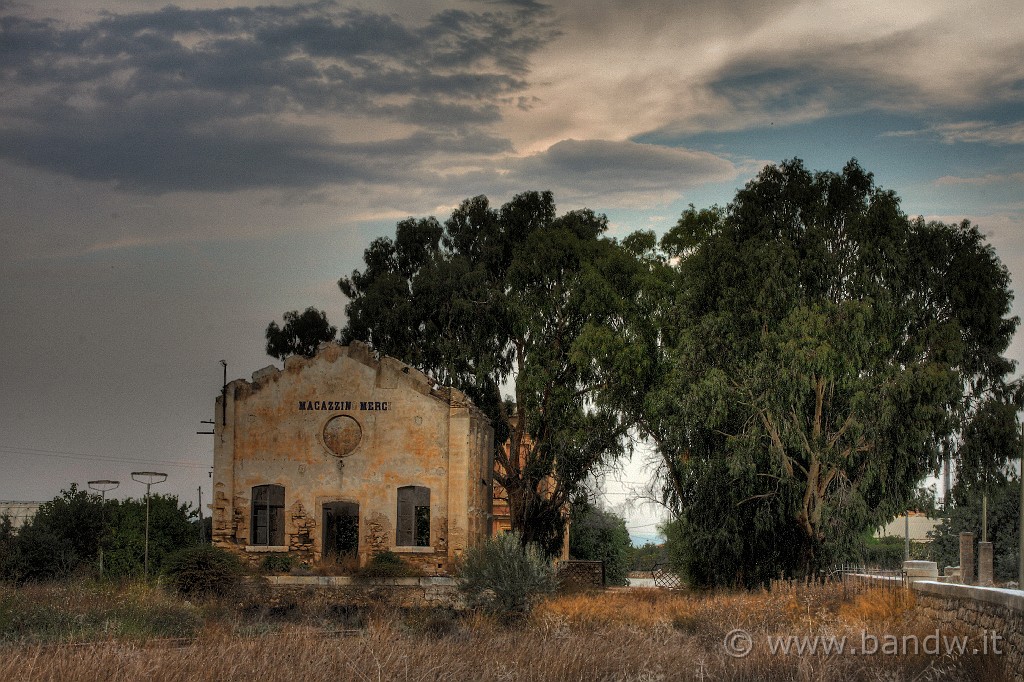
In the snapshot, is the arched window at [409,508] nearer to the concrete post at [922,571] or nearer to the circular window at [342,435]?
the circular window at [342,435]

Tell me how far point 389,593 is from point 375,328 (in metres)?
12.8

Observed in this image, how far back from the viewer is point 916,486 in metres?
35.3

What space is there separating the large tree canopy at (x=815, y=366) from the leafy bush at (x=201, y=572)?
14.2 metres

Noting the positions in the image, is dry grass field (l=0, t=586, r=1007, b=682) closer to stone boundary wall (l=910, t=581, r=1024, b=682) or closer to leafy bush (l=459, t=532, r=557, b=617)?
stone boundary wall (l=910, t=581, r=1024, b=682)

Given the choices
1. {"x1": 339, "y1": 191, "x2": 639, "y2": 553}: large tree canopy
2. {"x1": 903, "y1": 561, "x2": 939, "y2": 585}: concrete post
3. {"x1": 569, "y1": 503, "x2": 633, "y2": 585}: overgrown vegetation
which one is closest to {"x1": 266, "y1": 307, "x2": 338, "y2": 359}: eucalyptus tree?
{"x1": 339, "y1": 191, "x2": 639, "y2": 553}: large tree canopy

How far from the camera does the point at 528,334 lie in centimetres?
4578

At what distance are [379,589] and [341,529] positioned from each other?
7.27 meters

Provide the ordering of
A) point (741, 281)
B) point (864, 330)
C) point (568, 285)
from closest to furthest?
point (864, 330)
point (741, 281)
point (568, 285)

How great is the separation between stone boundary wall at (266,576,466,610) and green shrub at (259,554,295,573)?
942mm

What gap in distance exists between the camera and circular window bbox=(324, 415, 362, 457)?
40125 millimetres

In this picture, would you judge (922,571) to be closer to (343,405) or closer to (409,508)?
(409,508)

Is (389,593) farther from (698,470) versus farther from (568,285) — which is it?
(568,285)

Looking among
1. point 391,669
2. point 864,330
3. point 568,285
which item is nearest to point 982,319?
point 864,330

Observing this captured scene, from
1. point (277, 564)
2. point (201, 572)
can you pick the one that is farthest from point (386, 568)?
point (201, 572)
